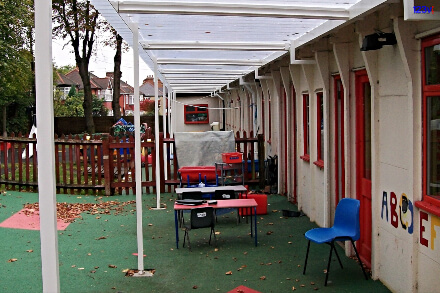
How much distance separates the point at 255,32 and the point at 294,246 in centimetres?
340

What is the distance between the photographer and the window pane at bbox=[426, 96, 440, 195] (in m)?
5.07

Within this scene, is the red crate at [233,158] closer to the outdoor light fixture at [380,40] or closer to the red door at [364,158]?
the red door at [364,158]

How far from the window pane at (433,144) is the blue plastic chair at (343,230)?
1334 millimetres

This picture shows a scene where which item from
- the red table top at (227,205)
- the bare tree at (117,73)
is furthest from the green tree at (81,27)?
the red table top at (227,205)

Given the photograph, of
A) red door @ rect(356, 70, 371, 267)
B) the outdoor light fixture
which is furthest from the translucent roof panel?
red door @ rect(356, 70, 371, 267)

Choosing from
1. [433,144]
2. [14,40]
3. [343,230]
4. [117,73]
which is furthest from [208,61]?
[14,40]

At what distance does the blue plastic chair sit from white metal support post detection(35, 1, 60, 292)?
3.70 metres

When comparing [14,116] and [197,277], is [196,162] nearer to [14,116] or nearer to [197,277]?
[197,277]

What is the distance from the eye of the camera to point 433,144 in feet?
16.9

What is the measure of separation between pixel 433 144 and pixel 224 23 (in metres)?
3.62

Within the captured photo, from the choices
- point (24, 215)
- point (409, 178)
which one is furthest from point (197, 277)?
point (24, 215)

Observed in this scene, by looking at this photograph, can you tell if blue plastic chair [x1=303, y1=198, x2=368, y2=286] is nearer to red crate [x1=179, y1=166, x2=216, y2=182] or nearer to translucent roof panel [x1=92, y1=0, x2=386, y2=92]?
translucent roof panel [x1=92, y1=0, x2=386, y2=92]

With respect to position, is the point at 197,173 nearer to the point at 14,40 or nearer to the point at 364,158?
the point at 364,158

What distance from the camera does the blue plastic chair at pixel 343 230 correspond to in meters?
6.36
